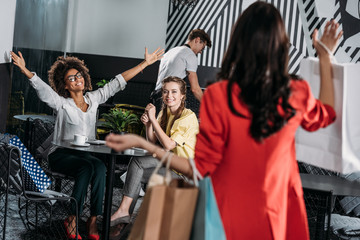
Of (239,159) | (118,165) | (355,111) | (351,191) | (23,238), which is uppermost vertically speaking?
(355,111)

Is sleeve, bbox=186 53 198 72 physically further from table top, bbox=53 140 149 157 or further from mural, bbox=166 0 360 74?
mural, bbox=166 0 360 74

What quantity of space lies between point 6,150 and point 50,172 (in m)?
1.25

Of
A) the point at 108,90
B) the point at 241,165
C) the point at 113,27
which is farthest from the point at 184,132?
the point at 113,27

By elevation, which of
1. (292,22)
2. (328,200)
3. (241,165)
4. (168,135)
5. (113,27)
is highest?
(292,22)

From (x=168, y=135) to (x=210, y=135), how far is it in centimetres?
283

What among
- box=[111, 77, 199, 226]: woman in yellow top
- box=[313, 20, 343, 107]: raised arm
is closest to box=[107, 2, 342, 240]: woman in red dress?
box=[313, 20, 343, 107]: raised arm

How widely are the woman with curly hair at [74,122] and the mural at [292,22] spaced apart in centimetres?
457

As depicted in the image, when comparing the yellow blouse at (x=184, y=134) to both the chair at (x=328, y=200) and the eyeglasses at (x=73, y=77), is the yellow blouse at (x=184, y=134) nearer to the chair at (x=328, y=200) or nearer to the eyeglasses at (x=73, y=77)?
the eyeglasses at (x=73, y=77)

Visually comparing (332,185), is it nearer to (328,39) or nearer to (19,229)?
(328,39)

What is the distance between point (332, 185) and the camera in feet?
11.2

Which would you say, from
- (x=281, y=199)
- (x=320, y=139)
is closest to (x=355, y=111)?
(x=320, y=139)

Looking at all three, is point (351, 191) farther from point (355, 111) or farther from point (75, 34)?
point (75, 34)

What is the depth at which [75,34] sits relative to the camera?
897cm

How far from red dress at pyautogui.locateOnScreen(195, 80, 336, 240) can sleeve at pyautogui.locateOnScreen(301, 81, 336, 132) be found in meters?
0.05
